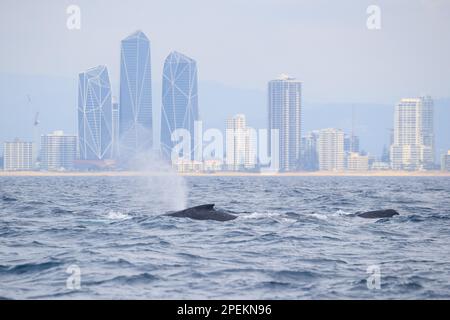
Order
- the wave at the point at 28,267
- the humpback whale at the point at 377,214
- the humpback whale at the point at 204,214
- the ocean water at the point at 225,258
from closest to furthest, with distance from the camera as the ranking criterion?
the ocean water at the point at 225,258, the wave at the point at 28,267, the humpback whale at the point at 204,214, the humpback whale at the point at 377,214

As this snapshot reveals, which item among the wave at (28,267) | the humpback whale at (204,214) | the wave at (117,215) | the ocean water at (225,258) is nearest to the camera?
the ocean water at (225,258)

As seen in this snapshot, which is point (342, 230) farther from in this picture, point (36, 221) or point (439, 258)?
point (36, 221)

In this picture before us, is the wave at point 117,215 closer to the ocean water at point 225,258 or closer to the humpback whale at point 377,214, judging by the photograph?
the ocean water at point 225,258

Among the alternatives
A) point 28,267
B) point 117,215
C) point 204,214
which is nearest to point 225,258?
point 28,267

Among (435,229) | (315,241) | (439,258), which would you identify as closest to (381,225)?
(435,229)

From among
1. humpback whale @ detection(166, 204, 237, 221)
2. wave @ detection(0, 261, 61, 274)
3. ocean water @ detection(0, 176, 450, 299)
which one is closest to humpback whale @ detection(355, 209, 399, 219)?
ocean water @ detection(0, 176, 450, 299)

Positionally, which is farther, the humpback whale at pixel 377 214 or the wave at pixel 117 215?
the humpback whale at pixel 377 214

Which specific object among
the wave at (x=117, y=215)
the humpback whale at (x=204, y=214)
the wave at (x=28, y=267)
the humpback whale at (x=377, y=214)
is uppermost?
the humpback whale at (x=204, y=214)

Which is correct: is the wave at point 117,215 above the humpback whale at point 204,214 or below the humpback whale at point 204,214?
below

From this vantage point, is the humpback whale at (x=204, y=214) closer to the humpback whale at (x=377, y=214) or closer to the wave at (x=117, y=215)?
the wave at (x=117, y=215)

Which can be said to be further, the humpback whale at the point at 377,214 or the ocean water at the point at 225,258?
the humpback whale at the point at 377,214

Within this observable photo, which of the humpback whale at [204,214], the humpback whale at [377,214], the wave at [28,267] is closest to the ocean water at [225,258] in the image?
→ the wave at [28,267]

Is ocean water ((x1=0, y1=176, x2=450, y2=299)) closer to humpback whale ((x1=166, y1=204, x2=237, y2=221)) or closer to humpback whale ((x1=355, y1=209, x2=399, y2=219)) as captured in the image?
humpback whale ((x1=166, y1=204, x2=237, y2=221))

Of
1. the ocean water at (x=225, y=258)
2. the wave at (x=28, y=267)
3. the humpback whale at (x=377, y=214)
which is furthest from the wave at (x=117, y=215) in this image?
the wave at (x=28, y=267)
